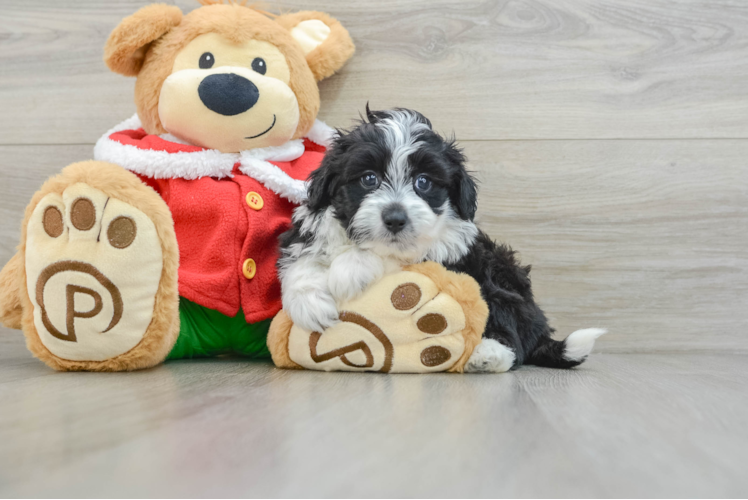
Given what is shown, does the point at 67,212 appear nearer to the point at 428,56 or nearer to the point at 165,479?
the point at 165,479

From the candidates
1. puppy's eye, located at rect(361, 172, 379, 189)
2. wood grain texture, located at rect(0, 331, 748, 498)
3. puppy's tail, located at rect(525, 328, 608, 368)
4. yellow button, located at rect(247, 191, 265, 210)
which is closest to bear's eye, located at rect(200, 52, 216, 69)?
yellow button, located at rect(247, 191, 265, 210)

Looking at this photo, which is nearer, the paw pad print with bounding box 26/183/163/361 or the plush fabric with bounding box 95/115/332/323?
the paw pad print with bounding box 26/183/163/361

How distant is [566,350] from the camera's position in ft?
4.93

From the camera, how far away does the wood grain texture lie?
68 centimetres

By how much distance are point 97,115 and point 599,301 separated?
6.20ft

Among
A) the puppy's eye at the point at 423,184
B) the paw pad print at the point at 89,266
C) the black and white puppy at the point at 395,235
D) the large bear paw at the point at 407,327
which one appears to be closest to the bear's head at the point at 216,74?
the black and white puppy at the point at 395,235

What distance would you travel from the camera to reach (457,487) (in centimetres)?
67

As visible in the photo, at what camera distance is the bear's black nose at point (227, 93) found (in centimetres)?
151

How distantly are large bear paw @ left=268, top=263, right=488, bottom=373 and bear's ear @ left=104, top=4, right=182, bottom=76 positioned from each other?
92 centimetres

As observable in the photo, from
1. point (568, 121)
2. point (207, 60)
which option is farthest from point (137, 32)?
point (568, 121)

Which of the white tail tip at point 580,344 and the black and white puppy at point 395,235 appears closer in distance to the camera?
the black and white puppy at point 395,235

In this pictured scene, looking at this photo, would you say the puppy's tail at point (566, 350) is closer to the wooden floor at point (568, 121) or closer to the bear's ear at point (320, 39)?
the wooden floor at point (568, 121)

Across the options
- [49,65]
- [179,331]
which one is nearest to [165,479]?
[179,331]

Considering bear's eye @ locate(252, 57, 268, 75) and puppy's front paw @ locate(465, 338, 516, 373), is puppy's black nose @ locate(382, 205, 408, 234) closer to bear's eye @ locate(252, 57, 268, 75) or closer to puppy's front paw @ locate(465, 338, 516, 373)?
puppy's front paw @ locate(465, 338, 516, 373)
